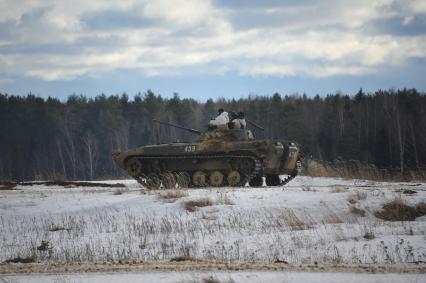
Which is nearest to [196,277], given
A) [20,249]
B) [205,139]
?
[20,249]

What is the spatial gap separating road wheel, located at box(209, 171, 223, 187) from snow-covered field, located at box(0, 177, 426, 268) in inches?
168

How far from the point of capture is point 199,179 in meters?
24.1

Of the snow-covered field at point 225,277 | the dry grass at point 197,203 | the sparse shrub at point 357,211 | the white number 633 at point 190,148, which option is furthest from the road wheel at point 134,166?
the snow-covered field at point 225,277

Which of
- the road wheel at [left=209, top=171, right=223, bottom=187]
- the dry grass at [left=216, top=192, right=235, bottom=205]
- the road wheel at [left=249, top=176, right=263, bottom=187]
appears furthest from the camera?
the road wheel at [left=249, top=176, right=263, bottom=187]

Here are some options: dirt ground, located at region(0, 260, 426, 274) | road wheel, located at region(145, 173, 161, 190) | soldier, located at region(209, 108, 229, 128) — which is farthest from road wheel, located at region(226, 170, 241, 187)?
dirt ground, located at region(0, 260, 426, 274)

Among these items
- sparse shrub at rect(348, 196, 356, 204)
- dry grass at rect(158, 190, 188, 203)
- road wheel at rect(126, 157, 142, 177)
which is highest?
road wheel at rect(126, 157, 142, 177)

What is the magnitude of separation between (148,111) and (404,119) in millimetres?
33779

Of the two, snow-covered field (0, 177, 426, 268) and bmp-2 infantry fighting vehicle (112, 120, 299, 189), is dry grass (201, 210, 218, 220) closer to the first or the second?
snow-covered field (0, 177, 426, 268)

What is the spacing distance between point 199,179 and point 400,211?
32.3 ft

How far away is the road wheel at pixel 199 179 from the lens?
2408cm

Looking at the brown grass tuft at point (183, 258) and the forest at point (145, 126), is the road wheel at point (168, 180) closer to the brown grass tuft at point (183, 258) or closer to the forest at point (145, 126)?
the brown grass tuft at point (183, 258)

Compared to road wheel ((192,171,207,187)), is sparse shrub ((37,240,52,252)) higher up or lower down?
lower down

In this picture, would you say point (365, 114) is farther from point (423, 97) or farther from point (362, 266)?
point (362, 266)

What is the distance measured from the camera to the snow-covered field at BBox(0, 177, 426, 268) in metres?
11.6
